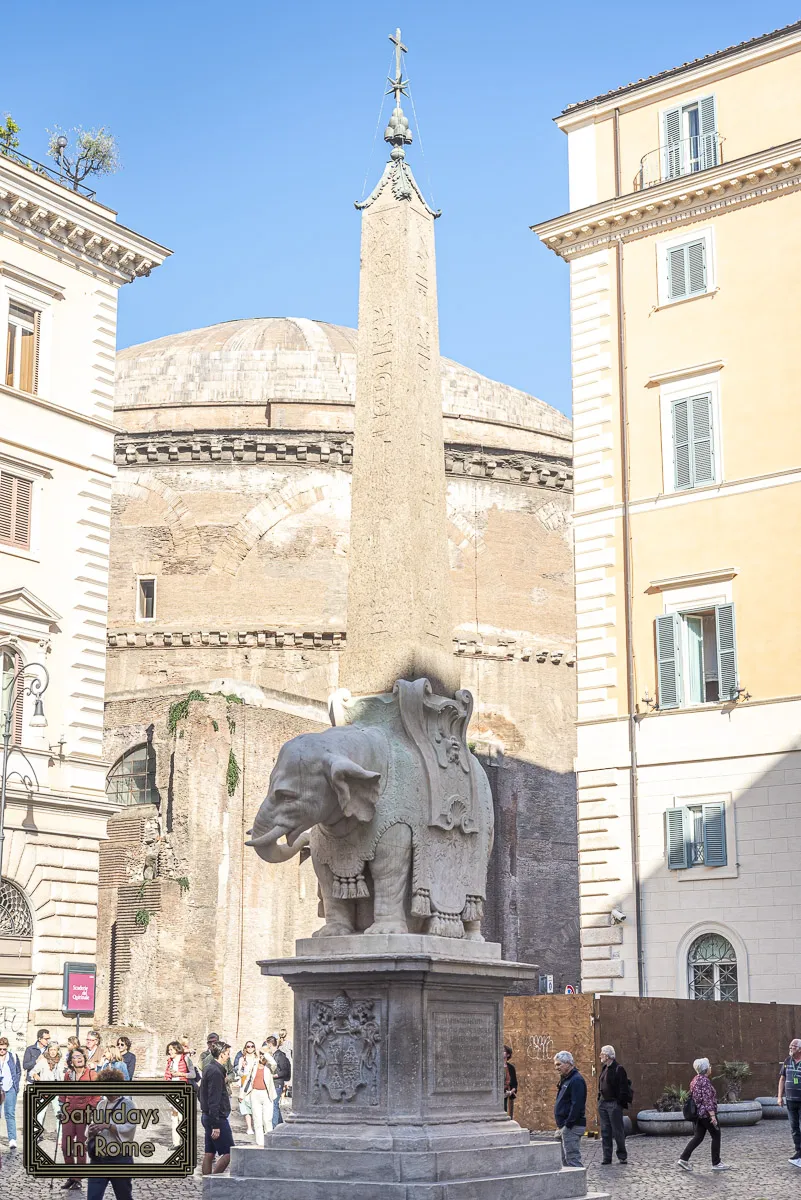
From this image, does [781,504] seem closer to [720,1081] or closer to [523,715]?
[720,1081]

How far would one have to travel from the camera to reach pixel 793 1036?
723 inches

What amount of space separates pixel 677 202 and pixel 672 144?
882mm

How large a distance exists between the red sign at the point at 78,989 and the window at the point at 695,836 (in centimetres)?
749

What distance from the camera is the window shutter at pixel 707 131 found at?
70.8ft

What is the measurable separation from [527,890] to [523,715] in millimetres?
3728

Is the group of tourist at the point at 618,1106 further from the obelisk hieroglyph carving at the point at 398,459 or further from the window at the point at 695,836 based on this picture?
the window at the point at 695,836

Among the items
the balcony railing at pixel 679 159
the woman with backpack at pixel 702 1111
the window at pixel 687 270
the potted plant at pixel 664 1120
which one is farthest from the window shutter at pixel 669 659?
the woman with backpack at pixel 702 1111

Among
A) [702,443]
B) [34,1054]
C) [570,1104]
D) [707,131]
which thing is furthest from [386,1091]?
[707,131]

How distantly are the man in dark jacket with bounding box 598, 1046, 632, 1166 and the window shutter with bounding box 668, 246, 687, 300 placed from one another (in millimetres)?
10778

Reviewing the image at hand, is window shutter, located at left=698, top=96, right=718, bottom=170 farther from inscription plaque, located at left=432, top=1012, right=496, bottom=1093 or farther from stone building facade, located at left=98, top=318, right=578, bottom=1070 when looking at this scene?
inscription plaque, located at left=432, top=1012, right=496, bottom=1093

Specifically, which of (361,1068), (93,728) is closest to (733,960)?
(93,728)

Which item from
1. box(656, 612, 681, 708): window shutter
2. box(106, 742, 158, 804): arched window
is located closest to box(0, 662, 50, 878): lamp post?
box(656, 612, 681, 708): window shutter

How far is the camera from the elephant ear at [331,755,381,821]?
27.1 feet

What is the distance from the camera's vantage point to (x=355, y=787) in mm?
8406
